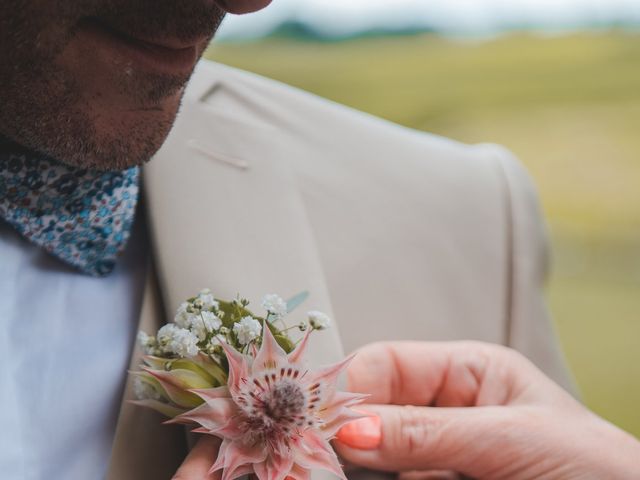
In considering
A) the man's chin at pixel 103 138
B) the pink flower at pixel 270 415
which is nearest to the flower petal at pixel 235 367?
the pink flower at pixel 270 415

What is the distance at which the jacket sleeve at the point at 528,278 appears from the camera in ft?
3.42

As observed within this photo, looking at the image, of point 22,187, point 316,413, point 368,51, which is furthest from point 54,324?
point 368,51

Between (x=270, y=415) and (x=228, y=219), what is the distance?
370 mm

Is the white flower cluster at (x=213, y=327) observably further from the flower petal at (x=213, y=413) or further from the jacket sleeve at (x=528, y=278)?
the jacket sleeve at (x=528, y=278)

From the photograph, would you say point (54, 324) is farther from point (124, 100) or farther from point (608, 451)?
point (608, 451)

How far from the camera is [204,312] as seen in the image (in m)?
0.62

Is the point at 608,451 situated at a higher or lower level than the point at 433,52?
lower

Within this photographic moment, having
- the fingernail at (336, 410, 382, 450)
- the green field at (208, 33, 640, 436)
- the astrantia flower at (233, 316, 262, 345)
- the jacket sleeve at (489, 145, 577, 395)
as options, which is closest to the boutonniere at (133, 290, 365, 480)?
the astrantia flower at (233, 316, 262, 345)

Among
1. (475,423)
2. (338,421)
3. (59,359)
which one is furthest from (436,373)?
(59,359)

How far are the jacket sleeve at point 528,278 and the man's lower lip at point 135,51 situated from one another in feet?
1.79

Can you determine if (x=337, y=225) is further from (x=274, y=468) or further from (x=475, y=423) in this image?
(x=274, y=468)

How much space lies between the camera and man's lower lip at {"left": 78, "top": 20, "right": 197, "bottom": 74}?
2.34ft

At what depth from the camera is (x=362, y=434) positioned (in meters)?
0.72

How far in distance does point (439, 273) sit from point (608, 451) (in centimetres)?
34
